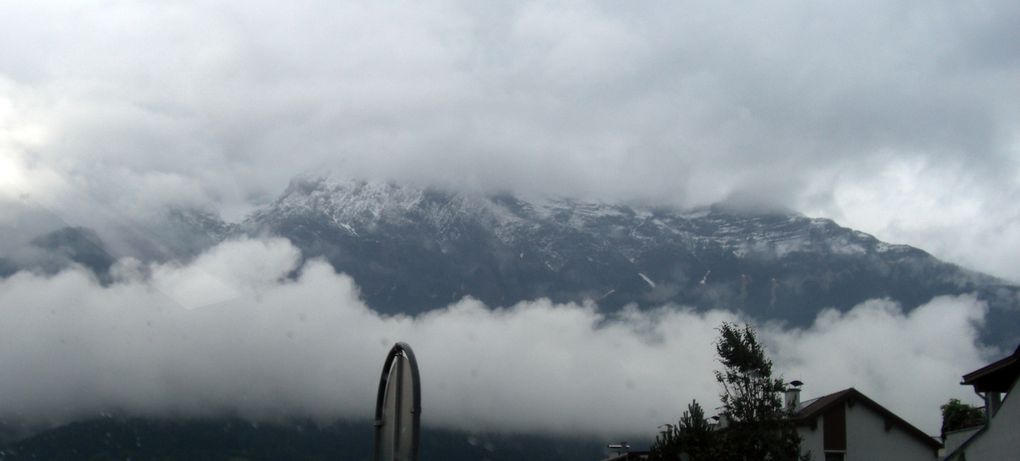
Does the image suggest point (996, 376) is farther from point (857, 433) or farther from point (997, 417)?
point (857, 433)

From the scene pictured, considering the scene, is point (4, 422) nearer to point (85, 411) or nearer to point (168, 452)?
point (85, 411)

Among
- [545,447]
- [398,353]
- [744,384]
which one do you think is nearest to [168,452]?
[545,447]

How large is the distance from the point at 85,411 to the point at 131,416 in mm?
18844

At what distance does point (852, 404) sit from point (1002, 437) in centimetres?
1510

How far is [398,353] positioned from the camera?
9.05 metres

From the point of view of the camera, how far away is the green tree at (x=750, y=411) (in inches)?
1188

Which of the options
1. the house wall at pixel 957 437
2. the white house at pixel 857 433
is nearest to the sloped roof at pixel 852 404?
the white house at pixel 857 433

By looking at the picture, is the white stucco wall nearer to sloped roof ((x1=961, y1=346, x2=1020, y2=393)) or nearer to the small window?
sloped roof ((x1=961, y1=346, x2=1020, y2=393))

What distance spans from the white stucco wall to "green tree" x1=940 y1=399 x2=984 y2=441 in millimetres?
26622

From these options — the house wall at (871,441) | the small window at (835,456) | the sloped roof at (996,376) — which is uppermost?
the sloped roof at (996,376)

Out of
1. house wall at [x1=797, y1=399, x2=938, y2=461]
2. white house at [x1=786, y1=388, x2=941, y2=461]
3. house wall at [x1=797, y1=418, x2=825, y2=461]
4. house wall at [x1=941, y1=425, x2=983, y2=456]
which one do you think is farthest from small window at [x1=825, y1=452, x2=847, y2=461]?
house wall at [x1=941, y1=425, x2=983, y2=456]

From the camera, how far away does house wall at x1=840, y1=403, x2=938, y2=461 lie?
41344 millimetres

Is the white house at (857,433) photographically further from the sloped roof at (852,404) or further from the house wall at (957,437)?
the house wall at (957,437)

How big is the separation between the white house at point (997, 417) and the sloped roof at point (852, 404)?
38.4 ft
